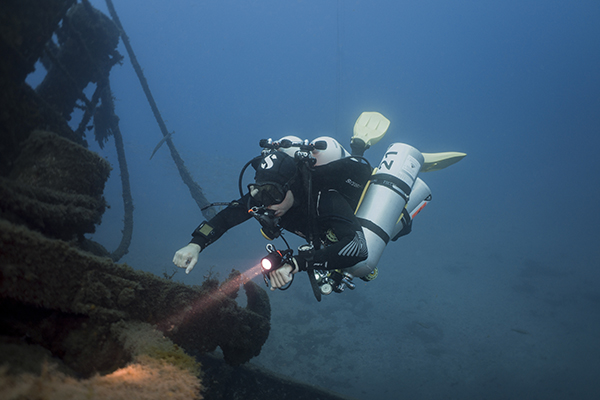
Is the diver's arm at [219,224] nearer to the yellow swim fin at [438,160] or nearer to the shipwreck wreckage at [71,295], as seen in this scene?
the shipwreck wreckage at [71,295]

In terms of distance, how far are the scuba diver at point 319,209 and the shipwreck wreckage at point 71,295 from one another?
0.64 m

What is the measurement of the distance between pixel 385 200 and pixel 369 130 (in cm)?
151

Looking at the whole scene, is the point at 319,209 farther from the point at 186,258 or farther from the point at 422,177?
the point at 422,177

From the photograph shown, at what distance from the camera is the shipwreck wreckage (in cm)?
141

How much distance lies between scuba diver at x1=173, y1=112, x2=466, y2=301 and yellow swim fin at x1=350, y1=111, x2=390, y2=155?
14cm

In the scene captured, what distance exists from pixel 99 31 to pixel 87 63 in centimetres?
104

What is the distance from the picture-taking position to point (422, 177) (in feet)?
197

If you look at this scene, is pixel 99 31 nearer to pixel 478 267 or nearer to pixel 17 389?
pixel 17 389

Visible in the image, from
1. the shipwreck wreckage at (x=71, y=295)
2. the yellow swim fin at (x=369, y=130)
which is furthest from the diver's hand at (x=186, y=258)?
the yellow swim fin at (x=369, y=130)

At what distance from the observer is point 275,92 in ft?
408

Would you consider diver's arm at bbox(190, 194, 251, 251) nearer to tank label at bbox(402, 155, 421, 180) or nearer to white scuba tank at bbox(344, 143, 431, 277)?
white scuba tank at bbox(344, 143, 431, 277)

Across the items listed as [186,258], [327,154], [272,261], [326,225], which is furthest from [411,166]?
[186,258]

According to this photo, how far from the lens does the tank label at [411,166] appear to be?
13.6ft

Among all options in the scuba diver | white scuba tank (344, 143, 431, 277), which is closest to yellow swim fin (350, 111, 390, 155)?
the scuba diver
